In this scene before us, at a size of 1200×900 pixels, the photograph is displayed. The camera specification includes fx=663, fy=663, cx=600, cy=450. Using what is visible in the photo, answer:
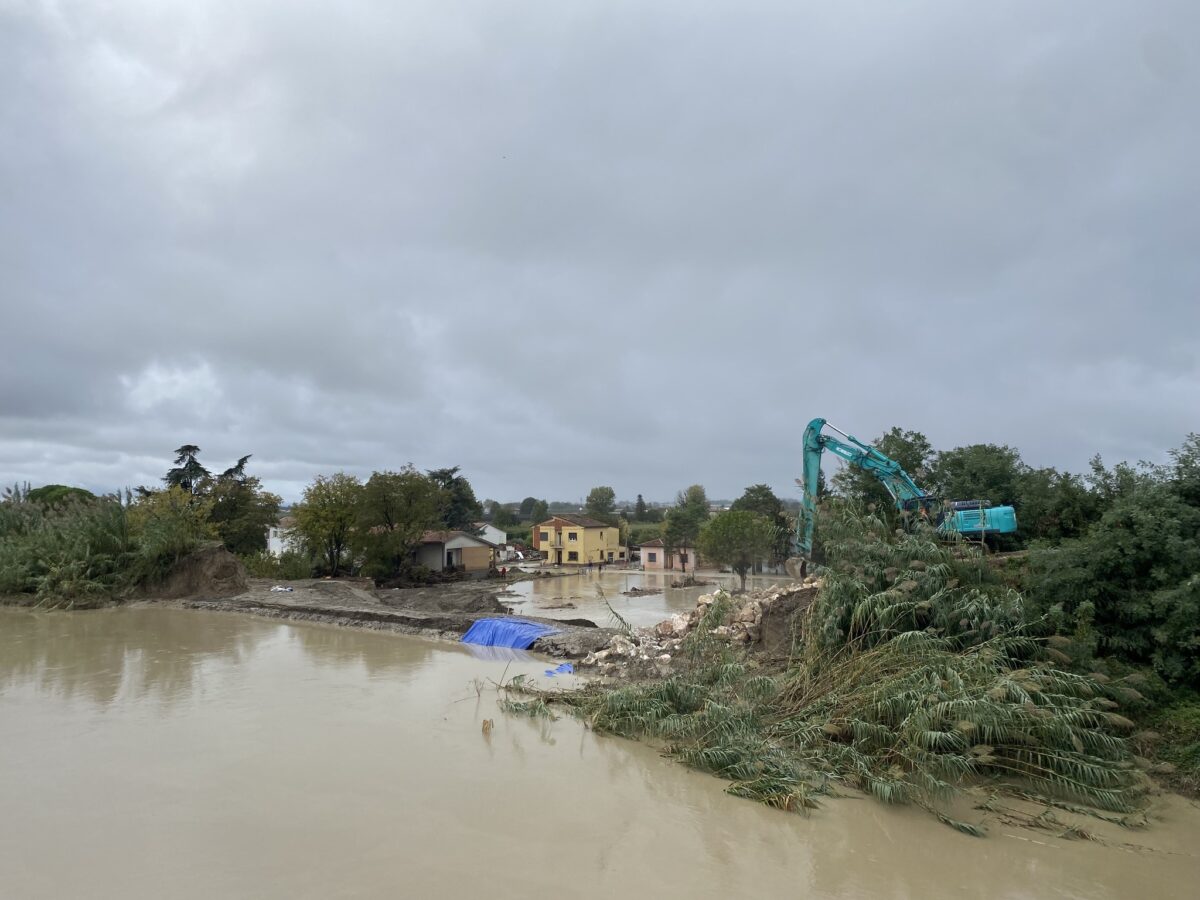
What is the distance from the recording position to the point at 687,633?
1277cm

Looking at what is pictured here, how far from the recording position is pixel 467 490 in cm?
6175

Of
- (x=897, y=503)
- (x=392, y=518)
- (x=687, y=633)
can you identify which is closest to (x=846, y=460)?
(x=897, y=503)

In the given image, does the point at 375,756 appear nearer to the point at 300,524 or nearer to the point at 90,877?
the point at 90,877

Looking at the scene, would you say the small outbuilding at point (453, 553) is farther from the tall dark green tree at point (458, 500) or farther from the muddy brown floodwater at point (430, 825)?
the muddy brown floodwater at point (430, 825)

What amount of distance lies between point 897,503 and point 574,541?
40292 mm

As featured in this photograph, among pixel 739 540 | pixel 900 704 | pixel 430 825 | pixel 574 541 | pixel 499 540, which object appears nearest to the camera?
pixel 430 825

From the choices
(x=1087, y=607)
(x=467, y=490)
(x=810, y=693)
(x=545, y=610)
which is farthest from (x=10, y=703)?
(x=467, y=490)

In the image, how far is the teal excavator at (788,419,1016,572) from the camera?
518 inches

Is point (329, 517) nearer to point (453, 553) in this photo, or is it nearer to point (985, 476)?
point (453, 553)

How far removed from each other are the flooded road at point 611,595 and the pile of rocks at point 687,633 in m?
7.54

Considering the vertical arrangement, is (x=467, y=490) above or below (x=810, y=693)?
above

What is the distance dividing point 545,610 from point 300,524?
13.0 m

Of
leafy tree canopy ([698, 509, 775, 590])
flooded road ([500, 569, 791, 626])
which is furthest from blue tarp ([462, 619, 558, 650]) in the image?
leafy tree canopy ([698, 509, 775, 590])

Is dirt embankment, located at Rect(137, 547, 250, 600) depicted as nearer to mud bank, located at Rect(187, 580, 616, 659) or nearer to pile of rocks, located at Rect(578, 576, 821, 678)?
mud bank, located at Rect(187, 580, 616, 659)
